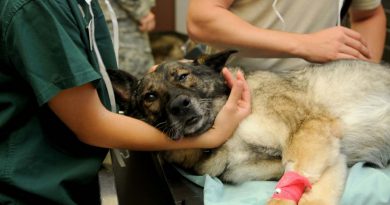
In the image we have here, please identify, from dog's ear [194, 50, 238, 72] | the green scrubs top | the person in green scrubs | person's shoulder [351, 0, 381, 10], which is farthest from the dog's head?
person's shoulder [351, 0, 381, 10]

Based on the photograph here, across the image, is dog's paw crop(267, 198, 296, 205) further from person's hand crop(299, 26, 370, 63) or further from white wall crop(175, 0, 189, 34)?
white wall crop(175, 0, 189, 34)

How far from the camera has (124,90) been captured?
143cm

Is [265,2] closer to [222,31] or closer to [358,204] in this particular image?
[222,31]

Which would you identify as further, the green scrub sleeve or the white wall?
the white wall

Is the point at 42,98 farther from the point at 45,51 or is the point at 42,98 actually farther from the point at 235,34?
the point at 235,34

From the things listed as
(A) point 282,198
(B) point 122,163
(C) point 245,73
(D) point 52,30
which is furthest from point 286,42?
(D) point 52,30

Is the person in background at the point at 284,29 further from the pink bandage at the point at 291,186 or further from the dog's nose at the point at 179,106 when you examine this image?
the pink bandage at the point at 291,186

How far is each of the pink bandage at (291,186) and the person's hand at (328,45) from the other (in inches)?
19.8

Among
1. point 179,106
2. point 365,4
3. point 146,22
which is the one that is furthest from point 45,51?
point 146,22

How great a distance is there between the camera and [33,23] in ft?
2.95

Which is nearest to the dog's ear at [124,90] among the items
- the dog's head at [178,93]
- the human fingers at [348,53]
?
the dog's head at [178,93]

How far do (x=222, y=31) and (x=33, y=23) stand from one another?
2.38ft

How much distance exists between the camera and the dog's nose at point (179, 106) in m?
1.30

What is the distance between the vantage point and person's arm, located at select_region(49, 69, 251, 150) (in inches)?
39.1
